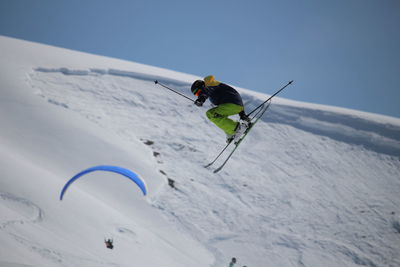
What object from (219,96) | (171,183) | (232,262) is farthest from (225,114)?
(171,183)

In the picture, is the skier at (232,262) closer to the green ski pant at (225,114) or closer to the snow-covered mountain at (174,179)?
the snow-covered mountain at (174,179)

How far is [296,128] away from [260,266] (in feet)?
39.7

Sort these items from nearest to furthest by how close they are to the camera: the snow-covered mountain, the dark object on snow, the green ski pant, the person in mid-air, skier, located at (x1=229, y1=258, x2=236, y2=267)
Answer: the person in mid-air
the green ski pant
the snow-covered mountain
skier, located at (x1=229, y1=258, x2=236, y2=267)
the dark object on snow

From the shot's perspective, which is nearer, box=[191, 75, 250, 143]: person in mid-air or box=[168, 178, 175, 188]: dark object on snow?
box=[191, 75, 250, 143]: person in mid-air

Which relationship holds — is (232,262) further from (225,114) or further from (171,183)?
(225,114)

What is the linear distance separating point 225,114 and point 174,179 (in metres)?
10.5

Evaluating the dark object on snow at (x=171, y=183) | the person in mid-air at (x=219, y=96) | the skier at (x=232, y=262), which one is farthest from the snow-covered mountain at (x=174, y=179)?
the person in mid-air at (x=219, y=96)

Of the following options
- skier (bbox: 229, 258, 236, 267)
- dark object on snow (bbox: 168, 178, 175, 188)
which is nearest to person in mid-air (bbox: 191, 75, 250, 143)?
skier (bbox: 229, 258, 236, 267)

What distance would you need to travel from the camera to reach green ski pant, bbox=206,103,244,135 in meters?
6.98

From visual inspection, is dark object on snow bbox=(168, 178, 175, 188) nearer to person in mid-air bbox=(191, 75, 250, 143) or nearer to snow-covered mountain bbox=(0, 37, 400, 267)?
snow-covered mountain bbox=(0, 37, 400, 267)

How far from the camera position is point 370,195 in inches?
741

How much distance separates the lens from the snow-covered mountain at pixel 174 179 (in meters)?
12.3

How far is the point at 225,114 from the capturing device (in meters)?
7.18

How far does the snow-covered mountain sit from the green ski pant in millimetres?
5992
